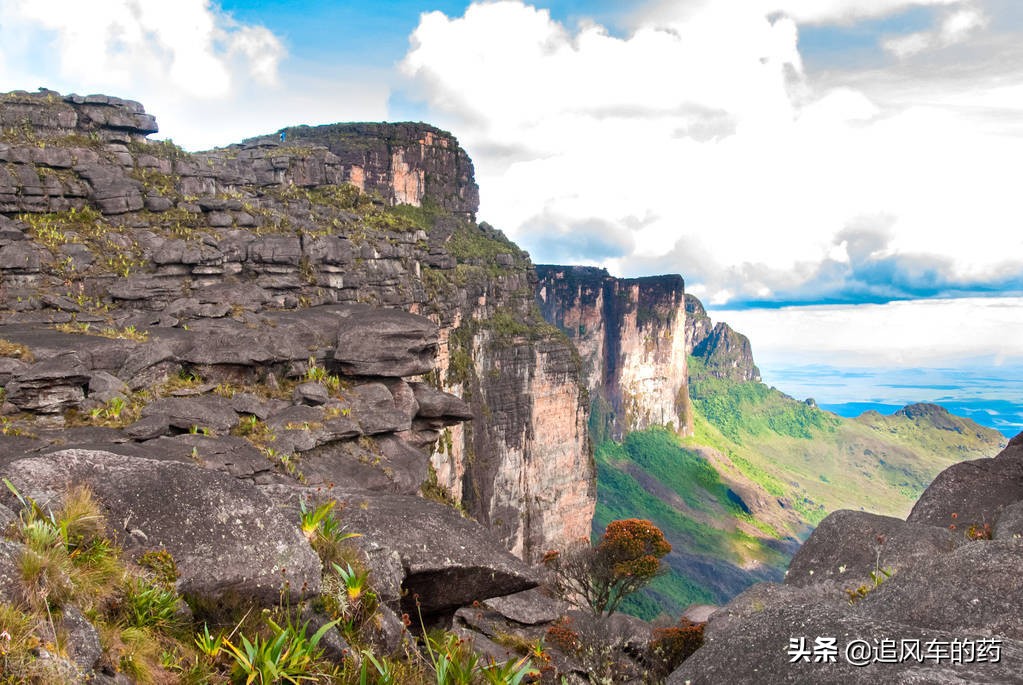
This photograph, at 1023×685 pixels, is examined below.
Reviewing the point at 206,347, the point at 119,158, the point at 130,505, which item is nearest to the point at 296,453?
the point at 206,347

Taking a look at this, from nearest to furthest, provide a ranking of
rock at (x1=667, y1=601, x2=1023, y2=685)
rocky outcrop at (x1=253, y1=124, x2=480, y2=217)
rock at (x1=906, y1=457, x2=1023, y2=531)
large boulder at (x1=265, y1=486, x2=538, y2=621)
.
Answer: rock at (x1=667, y1=601, x2=1023, y2=685)
large boulder at (x1=265, y1=486, x2=538, y2=621)
rock at (x1=906, y1=457, x2=1023, y2=531)
rocky outcrop at (x1=253, y1=124, x2=480, y2=217)

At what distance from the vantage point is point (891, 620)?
6422 mm

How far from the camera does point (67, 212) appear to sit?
898 inches

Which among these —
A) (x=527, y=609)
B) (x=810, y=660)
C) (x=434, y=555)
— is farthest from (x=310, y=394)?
(x=810, y=660)

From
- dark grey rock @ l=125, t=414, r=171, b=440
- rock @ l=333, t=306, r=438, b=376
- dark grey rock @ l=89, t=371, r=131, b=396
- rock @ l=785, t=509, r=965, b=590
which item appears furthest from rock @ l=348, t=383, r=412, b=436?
rock @ l=785, t=509, r=965, b=590

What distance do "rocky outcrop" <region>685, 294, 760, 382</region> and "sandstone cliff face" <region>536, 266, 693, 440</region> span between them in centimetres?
4525

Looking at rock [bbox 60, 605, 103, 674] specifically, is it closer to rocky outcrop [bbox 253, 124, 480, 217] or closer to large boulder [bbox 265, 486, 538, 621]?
large boulder [bbox 265, 486, 538, 621]

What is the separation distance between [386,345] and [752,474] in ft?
410

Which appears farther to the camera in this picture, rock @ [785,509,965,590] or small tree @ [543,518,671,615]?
small tree @ [543,518,671,615]

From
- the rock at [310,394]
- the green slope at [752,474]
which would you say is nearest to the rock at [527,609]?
the rock at [310,394]

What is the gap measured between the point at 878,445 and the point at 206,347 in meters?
160

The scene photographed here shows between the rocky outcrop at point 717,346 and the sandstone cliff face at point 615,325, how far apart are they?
4525 centimetres

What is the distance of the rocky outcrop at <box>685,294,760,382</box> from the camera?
166250mm

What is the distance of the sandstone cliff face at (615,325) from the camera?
388ft
